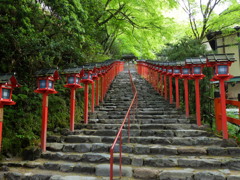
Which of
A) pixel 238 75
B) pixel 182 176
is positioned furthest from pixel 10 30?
pixel 238 75

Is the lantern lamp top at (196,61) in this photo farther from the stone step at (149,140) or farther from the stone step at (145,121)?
the stone step at (149,140)

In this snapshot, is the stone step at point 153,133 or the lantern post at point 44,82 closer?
the lantern post at point 44,82

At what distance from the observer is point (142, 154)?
5160mm

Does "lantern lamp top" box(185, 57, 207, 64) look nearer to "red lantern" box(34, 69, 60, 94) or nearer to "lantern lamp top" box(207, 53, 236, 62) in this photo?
"lantern lamp top" box(207, 53, 236, 62)

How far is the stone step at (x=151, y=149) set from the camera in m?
4.99

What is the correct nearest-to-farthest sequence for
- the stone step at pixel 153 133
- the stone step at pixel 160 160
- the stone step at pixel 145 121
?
the stone step at pixel 160 160, the stone step at pixel 153 133, the stone step at pixel 145 121

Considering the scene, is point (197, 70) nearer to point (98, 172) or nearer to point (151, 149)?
point (151, 149)

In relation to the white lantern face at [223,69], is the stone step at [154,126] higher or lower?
lower

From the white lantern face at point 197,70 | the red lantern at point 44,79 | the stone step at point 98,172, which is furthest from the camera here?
the white lantern face at point 197,70

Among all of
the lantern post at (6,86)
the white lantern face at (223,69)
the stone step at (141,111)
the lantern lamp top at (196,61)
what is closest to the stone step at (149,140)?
the white lantern face at (223,69)

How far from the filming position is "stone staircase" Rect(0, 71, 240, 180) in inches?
167

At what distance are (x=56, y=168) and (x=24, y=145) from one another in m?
1.43

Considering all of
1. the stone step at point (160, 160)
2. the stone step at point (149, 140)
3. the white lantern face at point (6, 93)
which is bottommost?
the stone step at point (160, 160)

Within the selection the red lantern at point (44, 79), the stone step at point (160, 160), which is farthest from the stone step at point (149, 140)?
the red lantern at point (44, 79)
